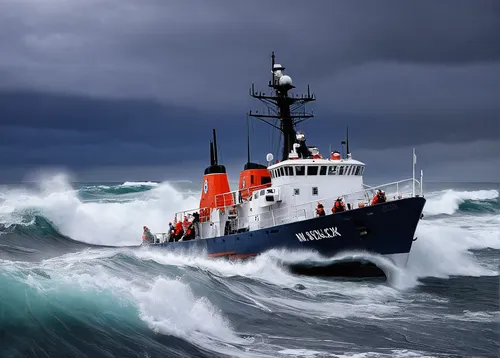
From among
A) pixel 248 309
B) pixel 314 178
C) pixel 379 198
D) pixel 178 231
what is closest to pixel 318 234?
pixel 379 198

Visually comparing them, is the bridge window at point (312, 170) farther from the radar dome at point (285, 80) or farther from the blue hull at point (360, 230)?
the radar dome at point (285, 80)

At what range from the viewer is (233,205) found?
878 inches

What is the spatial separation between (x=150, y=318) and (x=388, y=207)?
8.97 metres

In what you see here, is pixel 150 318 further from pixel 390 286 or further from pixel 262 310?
pixel 390 286

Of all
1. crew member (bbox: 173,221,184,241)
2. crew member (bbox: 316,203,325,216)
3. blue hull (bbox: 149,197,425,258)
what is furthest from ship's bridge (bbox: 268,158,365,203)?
crew member (bbox: 173,221,184,241)

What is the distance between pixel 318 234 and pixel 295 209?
221cm

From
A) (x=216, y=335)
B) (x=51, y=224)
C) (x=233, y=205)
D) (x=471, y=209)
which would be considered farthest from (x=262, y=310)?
(x=471, y=209)

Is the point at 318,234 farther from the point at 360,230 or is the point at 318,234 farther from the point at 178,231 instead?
the point at 178,231

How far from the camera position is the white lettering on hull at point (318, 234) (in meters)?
17.8

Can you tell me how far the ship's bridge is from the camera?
19.9m

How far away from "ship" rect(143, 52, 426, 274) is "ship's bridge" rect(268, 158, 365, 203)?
3 cm

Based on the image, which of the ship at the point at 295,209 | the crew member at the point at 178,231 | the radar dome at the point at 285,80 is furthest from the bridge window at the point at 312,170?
the crew member at the point at 178,231

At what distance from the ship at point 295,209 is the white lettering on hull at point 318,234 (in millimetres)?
31

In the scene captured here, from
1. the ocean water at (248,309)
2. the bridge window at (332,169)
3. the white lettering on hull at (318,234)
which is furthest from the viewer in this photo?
the bridge window at (332,169)
